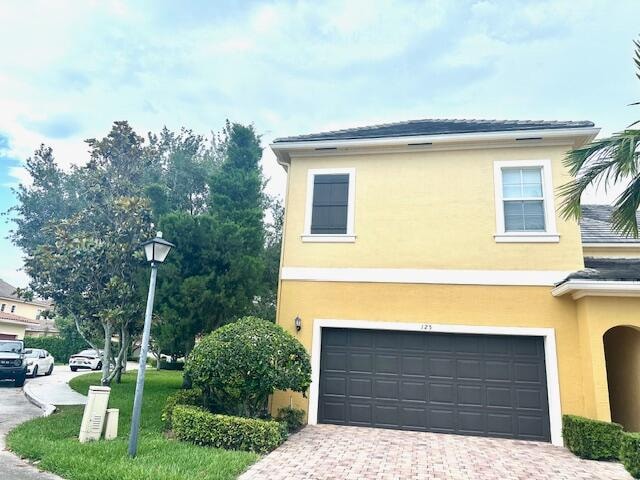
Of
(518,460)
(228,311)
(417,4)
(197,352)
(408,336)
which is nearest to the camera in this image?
(518,460)

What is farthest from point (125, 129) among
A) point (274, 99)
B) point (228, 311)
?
point (228, 311)

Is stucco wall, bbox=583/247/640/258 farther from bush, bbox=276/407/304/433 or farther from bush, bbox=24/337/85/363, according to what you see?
bush, bbox=24/337/85/363

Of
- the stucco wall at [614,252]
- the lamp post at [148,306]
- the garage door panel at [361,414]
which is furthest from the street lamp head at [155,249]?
the stucco wall at [614,252]

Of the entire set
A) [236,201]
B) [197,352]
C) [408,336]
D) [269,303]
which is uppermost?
[236,201]

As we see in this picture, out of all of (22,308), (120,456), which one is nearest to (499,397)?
(120,456)

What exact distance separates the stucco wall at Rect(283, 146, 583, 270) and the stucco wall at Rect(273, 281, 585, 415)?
1.98 feet

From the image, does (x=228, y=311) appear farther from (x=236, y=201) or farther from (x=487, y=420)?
(x=487, y=420)

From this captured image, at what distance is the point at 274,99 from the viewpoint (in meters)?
14.9

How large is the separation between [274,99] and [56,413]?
40.2 ft

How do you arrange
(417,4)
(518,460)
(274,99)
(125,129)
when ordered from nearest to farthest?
(518,460) → (417,4) → (274,99) → (125,129)

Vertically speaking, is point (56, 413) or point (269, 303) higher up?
point (269, 303)

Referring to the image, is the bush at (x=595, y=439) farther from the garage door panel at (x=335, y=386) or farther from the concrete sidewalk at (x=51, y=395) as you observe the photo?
the concrete sidewalk at (x=51, y=395)

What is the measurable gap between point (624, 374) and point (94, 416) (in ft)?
36.7

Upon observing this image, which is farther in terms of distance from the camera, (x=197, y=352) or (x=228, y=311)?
(x=228, y=311)
